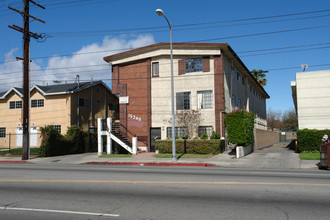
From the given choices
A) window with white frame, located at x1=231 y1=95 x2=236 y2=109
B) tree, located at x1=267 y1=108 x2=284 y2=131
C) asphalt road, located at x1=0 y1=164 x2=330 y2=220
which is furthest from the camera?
tree, located at x1=267 y1=108 x2=284 y2=131

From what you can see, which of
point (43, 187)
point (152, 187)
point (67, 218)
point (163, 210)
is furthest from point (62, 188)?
point (163, 210)

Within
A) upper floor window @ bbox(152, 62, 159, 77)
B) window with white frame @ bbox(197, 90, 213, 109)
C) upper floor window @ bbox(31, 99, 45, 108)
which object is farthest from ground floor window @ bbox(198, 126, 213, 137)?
upper floor window @ bbox(31, 99, 45, 108)

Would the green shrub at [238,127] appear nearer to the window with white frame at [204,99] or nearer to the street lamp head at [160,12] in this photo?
the window with white frame at [204,99]

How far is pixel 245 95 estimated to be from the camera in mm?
36750

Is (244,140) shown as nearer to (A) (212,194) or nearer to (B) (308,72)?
(B) (308,72)

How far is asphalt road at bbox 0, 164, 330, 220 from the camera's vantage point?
6261mm

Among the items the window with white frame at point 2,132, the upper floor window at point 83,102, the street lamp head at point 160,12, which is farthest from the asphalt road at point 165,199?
the window with white frame at point 2,132

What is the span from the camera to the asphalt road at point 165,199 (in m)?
6.26

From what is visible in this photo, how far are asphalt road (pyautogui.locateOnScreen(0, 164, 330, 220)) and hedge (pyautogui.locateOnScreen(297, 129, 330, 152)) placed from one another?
47.8 ft

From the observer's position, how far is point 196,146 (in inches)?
899

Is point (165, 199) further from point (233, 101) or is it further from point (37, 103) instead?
point (37, 103)

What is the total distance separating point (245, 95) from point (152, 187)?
1163 inches

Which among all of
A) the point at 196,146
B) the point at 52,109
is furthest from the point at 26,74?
the point at 196,146

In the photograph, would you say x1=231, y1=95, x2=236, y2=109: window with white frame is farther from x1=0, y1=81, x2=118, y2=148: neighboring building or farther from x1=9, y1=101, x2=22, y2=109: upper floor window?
x1=9, y1=101, x2=22, y2=109: upper floor window
